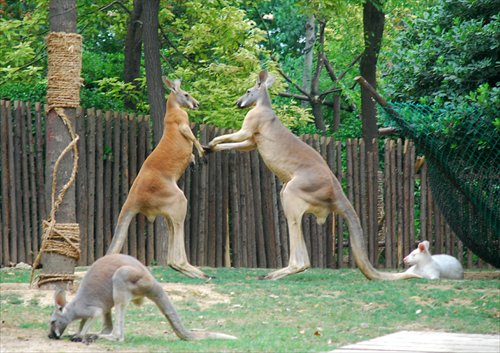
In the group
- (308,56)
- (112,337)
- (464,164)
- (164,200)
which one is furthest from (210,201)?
(308,56)

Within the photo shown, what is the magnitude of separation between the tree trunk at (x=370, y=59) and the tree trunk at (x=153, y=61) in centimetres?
403

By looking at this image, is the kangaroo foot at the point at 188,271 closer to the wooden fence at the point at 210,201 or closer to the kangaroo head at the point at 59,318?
the wooden fence at the point at 210,201

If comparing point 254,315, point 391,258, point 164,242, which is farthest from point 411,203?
point 254,315

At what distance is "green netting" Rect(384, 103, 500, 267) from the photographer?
11.5 meters

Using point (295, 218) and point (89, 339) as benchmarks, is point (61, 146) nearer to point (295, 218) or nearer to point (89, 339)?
point (89, 339)

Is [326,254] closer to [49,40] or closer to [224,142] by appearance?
[224,142]

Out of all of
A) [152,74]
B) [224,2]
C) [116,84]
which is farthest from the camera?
[224,2]

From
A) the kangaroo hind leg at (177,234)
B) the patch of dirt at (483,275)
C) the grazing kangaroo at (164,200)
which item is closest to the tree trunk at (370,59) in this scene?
the patch of dirt at (483,275)

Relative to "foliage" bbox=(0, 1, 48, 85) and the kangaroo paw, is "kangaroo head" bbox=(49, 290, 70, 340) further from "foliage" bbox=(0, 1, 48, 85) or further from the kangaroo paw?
"foliage" bbox=(0, 1, 48, 85)

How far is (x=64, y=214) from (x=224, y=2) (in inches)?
392

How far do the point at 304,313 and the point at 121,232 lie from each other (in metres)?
3.16

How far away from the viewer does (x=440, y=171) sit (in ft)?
40.4

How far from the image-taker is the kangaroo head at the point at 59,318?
762cm

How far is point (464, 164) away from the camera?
39.0 ft
